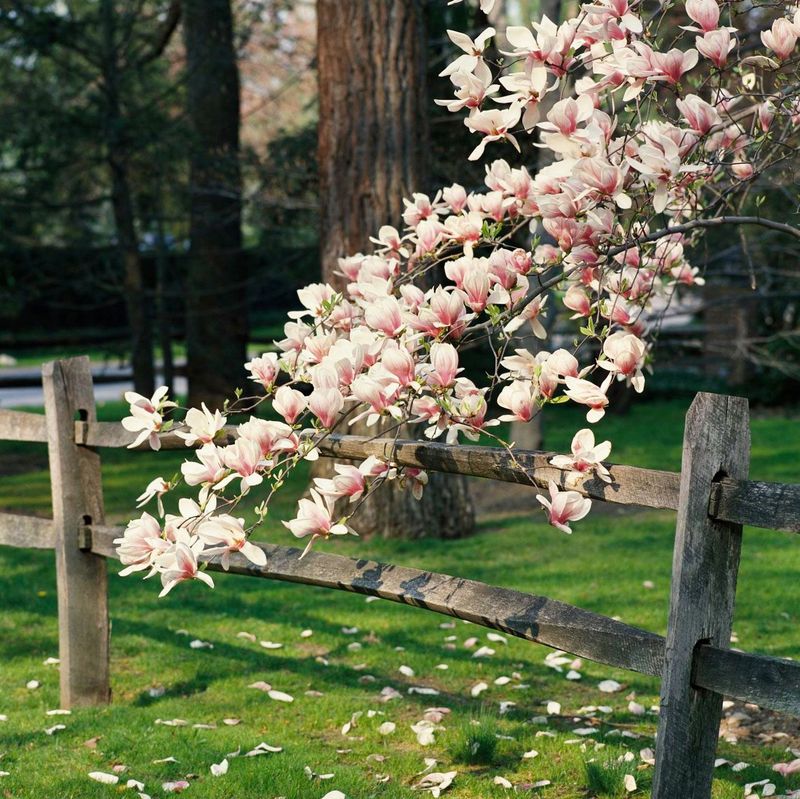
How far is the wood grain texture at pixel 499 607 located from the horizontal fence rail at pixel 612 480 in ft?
→ 1.11

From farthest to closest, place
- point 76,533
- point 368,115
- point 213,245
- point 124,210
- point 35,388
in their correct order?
point 35,388 → point 213,245 → point 124,210 → point 368,115 → point 76,533

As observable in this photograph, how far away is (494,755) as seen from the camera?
4137 mm

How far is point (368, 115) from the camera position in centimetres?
773

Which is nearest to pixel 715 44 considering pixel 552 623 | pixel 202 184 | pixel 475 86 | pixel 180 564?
pixel 475 86

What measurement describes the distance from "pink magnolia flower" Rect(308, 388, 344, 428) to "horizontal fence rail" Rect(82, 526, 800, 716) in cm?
44

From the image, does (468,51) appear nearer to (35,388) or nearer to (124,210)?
(124,210)

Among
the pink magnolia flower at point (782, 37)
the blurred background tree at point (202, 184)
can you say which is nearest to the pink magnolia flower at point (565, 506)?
the pink magnolia flower at point (782, 37)

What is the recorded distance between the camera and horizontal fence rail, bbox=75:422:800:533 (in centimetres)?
253

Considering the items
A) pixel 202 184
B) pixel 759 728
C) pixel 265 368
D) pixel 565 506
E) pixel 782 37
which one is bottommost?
pixel 759 728

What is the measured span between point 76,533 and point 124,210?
342 inches

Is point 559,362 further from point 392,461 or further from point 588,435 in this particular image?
point 392,461

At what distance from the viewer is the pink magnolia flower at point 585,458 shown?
9.00 feet

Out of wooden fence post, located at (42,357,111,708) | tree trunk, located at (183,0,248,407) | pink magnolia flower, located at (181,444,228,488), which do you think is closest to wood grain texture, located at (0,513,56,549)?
wooden fence post, located at (42,357,111,708)

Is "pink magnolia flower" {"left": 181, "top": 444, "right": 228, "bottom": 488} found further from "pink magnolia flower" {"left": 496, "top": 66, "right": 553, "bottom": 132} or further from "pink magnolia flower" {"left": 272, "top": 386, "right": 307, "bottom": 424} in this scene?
"pink magnolia flower" {"left": 496, "top": 66, "right": 553, "bottom": 132}
